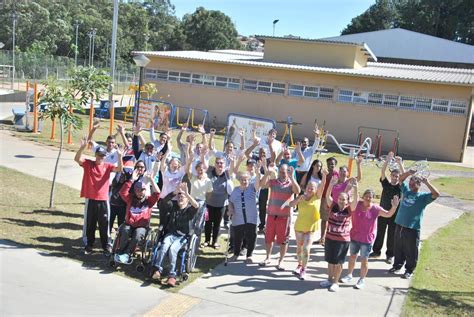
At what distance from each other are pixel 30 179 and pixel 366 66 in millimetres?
21993

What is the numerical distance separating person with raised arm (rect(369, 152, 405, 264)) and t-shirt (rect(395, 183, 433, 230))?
0.36 m

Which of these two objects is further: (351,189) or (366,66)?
(366,66)

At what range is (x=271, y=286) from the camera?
7.32 metres

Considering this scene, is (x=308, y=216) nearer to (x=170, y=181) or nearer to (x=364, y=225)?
(x=364, y=225)

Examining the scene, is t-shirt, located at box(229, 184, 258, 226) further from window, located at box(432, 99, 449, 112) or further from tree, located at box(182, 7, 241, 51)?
tree, located at box(182, 7, 241, 51)

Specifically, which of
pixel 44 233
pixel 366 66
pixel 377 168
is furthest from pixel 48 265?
pixel 366 66

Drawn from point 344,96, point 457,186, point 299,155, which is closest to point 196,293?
point 299,155

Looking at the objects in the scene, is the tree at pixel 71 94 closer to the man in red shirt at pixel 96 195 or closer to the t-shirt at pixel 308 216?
the man in red shirt at pixel 96 195

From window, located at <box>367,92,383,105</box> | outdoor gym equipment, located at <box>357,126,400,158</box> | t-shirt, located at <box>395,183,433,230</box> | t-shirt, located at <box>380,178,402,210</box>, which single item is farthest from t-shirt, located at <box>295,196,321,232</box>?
window, located at <box>367,92,383,105</box>

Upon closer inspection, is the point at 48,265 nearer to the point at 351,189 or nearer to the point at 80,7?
the point at 351,189

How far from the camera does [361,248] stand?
7.51 m

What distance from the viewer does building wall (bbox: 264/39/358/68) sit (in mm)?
27312

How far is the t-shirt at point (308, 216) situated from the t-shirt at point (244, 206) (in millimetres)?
751

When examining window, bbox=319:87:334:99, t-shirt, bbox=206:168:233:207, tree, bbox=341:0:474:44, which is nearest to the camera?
t-shirt, bbox=206:168:233:207
